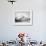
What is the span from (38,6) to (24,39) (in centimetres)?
109

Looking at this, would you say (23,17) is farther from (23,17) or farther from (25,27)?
(25,27)

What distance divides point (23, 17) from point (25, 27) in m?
0.31

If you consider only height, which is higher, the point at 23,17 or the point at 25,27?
the point at 23,17

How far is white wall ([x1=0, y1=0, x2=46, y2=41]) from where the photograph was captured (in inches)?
154

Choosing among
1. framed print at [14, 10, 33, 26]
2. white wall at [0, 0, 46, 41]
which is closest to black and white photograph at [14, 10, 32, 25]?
framed print at [14, 10, 33, 26]

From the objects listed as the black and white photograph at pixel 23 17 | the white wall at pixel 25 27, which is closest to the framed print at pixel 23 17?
the black and white photograph at pixel 23 17

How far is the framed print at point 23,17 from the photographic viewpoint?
3.95 meters

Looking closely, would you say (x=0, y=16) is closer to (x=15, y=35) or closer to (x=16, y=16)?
(x=16, y=16)

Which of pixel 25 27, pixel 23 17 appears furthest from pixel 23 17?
pixel 25 27

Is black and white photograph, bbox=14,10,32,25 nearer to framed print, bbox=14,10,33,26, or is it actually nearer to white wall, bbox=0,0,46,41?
framed print, bbox=14,10,33,26

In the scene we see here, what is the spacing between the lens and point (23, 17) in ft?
13.1

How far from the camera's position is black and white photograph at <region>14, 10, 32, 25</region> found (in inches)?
156

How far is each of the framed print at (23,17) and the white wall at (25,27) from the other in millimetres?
122

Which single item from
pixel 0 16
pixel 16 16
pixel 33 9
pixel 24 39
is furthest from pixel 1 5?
pixel 24 39
